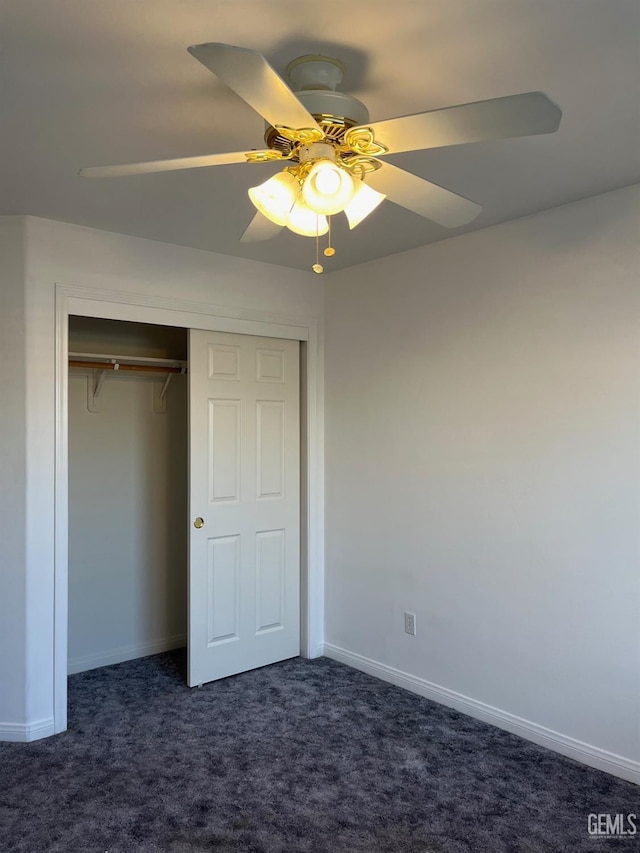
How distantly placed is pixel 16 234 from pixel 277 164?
138 centimetres

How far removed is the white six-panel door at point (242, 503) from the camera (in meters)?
3.54

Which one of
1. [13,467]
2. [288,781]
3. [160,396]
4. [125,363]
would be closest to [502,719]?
[288,781]

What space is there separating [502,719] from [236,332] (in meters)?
2.49

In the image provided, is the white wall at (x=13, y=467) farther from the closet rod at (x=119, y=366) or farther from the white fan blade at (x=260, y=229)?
the white fan blade at (x=260, y=229)

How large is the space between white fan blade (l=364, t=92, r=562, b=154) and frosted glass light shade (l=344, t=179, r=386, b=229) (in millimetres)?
184

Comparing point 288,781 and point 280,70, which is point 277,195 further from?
point 288,781

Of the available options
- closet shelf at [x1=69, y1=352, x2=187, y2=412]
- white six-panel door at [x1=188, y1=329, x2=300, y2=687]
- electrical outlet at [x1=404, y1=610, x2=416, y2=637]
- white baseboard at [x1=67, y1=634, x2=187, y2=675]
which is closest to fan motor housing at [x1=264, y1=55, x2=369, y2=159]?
white six-panel door at [x1=188, y1=329, x2=300, y2=687]

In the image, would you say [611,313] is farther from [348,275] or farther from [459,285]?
[348,275]

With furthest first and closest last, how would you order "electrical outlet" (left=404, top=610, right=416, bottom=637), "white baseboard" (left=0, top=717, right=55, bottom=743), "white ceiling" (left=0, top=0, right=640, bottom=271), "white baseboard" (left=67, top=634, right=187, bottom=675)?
"white baseboard" (left=67, top=634, right=187, bottom=675) < "electrical outlet" (left=404, top=610, right=416, bottom=637) < "white baseboard" (left=0, top=717, right=55, bottom=743) < "white ceiling" (left=0, top=0, right=640, bottom=271)

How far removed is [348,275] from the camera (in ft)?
12.7

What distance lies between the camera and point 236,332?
3652 millimetres

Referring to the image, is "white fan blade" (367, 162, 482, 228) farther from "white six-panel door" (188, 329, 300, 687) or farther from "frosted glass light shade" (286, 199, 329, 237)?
"white six-panel door" (188, 329, 300, 687)

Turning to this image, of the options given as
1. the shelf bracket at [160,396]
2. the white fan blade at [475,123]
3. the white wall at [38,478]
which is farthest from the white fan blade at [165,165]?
the shelf bracket at [160,396]

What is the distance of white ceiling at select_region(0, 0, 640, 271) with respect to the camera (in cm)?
149
